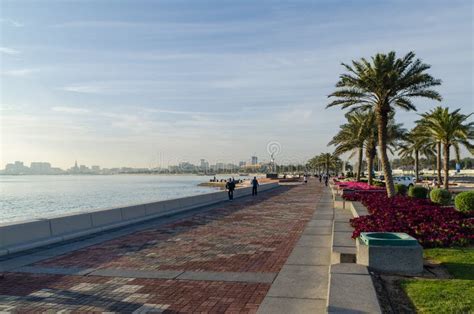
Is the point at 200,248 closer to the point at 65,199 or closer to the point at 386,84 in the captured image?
the point at 386,84

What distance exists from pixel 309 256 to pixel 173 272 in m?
3.10

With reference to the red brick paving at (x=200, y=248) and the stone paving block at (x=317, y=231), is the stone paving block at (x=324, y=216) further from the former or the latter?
the stone paving block at (x=317, y=231)

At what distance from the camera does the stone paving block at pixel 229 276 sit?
7590 mm

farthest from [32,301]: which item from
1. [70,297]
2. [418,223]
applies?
[418,223]

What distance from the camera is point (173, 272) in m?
8.20

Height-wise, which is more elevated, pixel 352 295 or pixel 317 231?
pixel 352 295

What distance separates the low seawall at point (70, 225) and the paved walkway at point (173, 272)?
22.1 inches

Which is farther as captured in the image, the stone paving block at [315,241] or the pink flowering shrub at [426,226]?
the stone paving block at [315,241]

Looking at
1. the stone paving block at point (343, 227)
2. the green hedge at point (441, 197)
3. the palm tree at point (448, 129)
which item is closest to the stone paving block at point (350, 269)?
the stone paving block at point (343, 227)

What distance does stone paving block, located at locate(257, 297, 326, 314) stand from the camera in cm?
583

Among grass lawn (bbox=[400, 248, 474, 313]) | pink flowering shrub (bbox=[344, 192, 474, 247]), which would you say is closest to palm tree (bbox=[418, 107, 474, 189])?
pink flowering shrub (bbox=[344, 192, 474, 247])

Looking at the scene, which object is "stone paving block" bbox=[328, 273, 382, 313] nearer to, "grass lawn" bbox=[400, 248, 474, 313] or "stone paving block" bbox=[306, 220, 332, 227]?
"grass lawn" bbox=[400, 248, 474, 313]

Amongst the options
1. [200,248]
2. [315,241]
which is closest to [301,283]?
[200,248]

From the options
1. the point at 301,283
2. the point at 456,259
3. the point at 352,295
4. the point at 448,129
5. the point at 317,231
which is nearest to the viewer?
the point at 352,295
